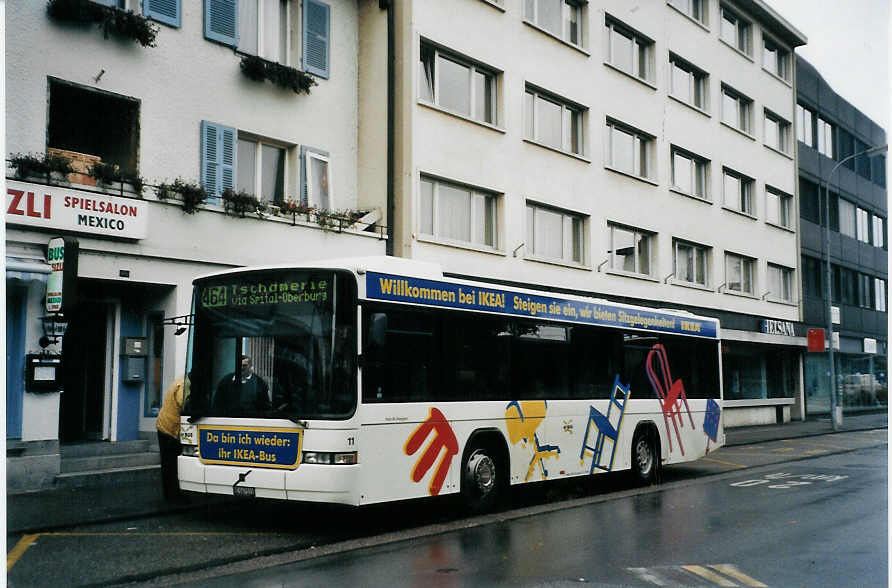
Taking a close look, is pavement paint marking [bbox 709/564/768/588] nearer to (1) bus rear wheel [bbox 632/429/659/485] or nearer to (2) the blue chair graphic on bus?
(2) the blue chair graphic on bus

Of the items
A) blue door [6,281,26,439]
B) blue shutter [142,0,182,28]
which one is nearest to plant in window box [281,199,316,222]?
blue shutter [142,0,182,28]

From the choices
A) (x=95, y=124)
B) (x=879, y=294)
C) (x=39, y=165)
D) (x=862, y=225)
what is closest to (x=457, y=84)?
(x=95, y=124)

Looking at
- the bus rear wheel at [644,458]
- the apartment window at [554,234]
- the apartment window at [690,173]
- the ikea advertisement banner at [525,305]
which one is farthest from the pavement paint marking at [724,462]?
the apartment window at [690,173]

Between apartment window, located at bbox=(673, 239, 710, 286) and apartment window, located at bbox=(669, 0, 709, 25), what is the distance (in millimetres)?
7561

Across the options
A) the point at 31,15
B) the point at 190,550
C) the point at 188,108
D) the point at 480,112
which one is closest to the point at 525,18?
the point at 480,112

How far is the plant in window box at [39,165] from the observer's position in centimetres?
1247

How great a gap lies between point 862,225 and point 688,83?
16.0 metres

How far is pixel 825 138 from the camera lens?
129 ft

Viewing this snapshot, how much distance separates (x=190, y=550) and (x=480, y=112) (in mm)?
14530

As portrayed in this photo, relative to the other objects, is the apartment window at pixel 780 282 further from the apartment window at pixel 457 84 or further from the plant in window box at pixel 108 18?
the plant in window box at pixel 108 18

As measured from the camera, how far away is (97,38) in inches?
549

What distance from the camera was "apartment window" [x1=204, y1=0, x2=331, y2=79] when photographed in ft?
51.8

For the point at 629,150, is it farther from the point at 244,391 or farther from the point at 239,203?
the point at 244,391

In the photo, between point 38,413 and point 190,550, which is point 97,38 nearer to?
point 38,413
